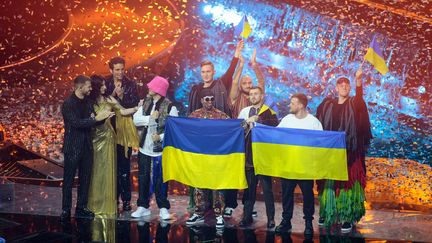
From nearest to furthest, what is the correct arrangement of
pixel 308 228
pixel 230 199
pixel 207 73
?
pixel 308 228 → pixel 207 73 → pixel 230 199

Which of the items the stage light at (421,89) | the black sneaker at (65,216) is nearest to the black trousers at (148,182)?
the black sneaker at (65,216)

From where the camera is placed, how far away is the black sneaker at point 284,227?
632 cm

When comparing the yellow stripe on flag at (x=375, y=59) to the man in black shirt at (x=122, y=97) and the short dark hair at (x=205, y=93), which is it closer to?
the short dark hair at (x=205, y=93)

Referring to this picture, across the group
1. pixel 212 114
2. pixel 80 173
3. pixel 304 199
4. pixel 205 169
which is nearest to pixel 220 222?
pixel 205 169

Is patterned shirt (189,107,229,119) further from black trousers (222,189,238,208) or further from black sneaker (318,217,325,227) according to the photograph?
black sneaker (318,217,325,227)

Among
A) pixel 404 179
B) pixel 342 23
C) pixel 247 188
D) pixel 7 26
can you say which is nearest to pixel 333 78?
pixel 342 23

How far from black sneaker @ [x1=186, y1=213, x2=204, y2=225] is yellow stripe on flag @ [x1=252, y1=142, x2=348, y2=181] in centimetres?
81

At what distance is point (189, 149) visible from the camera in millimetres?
6711

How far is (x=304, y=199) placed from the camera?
6328 millimetres

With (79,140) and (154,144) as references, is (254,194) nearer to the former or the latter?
(154,144)

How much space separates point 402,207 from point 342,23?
2.37 m

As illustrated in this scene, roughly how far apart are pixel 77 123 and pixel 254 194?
2052mm

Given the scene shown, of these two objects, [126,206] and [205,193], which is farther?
[126,206]

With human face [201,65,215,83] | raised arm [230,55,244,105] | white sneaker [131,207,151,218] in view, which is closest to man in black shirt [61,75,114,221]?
white sneaker [131,207,151,218]
